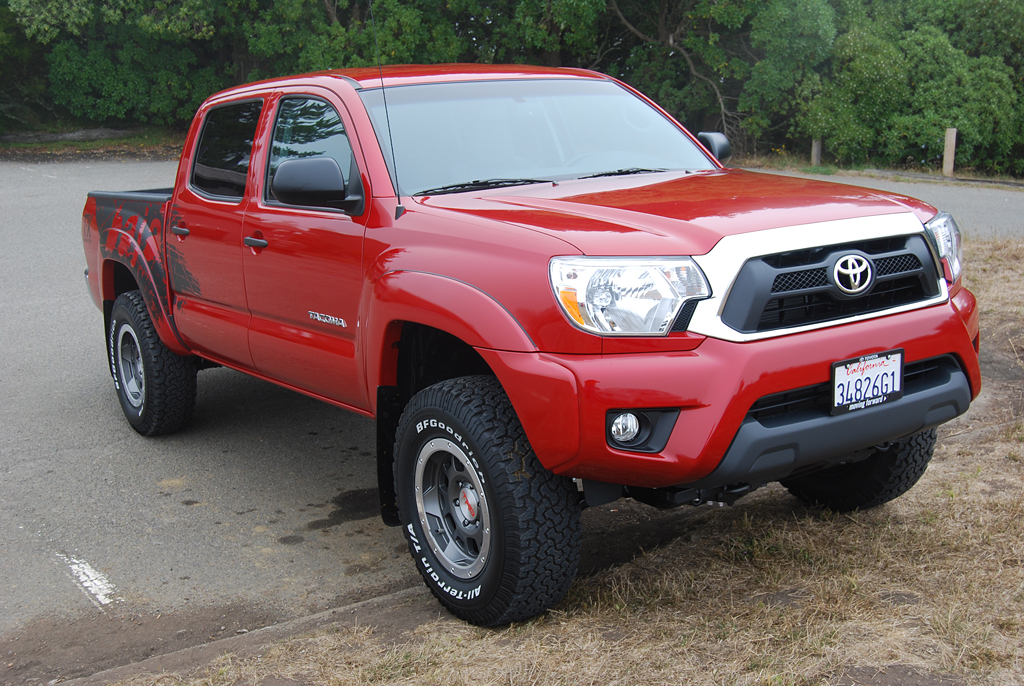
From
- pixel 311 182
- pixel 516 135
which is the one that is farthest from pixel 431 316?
pixel 516 135

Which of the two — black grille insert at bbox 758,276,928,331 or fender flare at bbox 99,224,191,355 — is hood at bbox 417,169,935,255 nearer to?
black grille insert at bbox 758,276,928,331

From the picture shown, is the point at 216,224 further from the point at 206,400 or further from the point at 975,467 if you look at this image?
the point at 975,467

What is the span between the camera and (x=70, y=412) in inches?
247

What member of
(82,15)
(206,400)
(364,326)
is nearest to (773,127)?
(82,15)

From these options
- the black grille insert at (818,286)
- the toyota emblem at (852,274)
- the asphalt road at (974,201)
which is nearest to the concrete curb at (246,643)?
the black grille insert at (818,286)

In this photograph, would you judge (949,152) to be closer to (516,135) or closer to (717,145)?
(717,145)

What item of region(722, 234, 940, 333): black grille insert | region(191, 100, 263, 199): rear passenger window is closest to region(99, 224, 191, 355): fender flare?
region(191, 100, 263, 199): rear passenger window

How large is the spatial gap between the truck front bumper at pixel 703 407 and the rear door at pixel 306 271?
105 cm

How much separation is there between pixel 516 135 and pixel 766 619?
2.25 m

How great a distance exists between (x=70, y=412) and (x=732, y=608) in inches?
184

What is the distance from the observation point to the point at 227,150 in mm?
4996

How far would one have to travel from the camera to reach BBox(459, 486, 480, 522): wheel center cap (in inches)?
135

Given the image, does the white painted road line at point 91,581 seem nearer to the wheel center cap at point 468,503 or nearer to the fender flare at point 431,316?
the fender flare at point 431,316

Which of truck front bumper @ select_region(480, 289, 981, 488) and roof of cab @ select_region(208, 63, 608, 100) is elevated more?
roof of cab @ select_region(208, 63, 608, 100)
